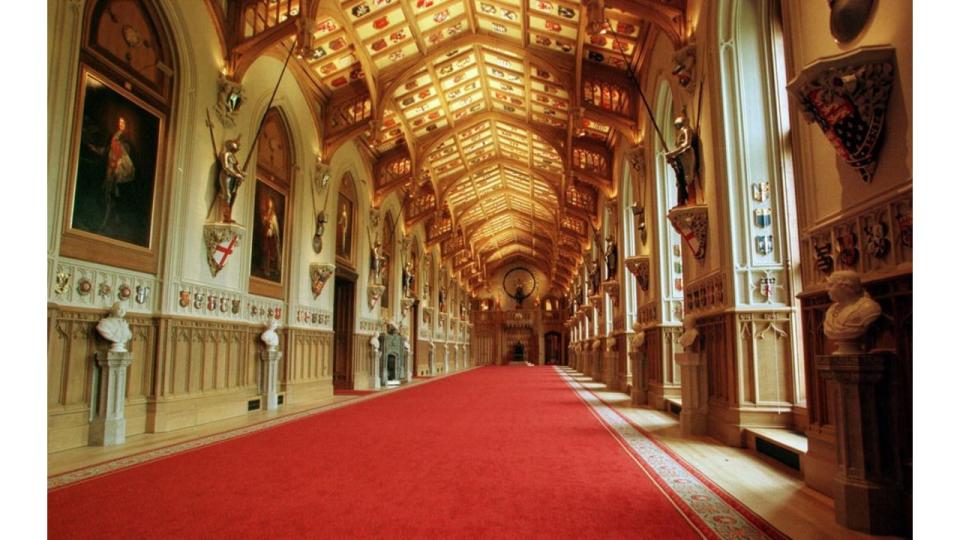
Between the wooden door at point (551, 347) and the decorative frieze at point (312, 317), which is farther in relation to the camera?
the wooden door at point (551, 347)

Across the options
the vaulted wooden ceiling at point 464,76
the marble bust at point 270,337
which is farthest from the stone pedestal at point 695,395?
the marble bust at point 270,337

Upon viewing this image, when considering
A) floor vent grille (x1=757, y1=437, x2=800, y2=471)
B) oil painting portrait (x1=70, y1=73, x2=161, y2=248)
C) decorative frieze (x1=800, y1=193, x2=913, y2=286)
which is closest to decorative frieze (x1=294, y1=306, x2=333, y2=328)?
oil painting portrait (x1=70, y1=73, x2=161, y2=248)

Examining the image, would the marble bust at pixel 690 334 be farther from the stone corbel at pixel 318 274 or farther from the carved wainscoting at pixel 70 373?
the stone corbel at pixel 318 274

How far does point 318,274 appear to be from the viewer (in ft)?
44.6

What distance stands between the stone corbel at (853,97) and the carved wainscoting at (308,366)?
1108 cm

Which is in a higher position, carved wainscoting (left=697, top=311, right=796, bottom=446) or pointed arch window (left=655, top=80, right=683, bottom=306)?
pointed arch window (left=655, top=80, right=683, bottom=306)

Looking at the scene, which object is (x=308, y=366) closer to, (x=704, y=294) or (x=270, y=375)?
(x=270, y=375)

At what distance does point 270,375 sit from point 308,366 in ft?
6.75

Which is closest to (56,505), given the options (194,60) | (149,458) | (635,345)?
(149,458)

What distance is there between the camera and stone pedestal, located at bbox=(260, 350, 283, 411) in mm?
11125

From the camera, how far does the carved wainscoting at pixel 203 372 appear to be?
828 centimetres

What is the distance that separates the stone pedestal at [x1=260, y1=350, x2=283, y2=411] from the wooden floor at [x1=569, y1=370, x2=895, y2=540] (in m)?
7.41

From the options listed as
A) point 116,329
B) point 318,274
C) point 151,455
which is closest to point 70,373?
point 116,329

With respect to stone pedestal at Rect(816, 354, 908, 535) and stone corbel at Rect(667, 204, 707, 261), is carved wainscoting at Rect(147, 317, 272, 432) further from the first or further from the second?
stone pedestal at Rect(816, 354, 908, 535)
